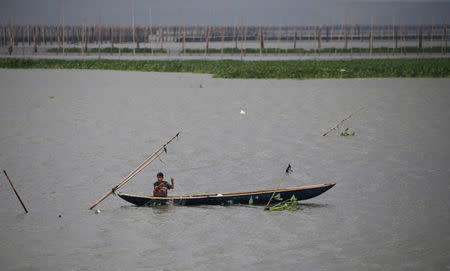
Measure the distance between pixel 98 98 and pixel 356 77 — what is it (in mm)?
19716

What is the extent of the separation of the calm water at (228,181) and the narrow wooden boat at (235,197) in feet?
0.57

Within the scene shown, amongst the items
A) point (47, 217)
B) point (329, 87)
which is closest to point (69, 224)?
point (47, 217)

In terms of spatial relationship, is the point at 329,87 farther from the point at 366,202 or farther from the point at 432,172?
the point at 366,202

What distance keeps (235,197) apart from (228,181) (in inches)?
106

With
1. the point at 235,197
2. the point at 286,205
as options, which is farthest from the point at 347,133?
the point at 235,197

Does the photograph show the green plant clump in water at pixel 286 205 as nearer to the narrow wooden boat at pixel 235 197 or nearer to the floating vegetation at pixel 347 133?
the narrow wooden boat at pixel 235 197

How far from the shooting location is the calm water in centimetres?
1135

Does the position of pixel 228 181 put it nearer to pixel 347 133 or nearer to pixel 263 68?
pixel 347 133

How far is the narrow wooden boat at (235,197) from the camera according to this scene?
13270mm

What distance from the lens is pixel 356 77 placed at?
48.1 metres

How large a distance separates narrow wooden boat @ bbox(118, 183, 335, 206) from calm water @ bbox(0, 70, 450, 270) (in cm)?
18

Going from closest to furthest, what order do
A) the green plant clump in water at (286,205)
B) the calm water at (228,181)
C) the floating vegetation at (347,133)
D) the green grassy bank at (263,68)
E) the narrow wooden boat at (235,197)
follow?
the calm water at (228,181), the narrow wooden boat at (235,197), the green plant clump in water at (286,205), the floating vegetation at (347,133), the green grassy bank at (263,68)

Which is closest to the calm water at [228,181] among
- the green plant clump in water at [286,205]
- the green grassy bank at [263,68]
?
the green plant clump in water at [286,205]

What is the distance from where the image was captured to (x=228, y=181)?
16125 millimetres
